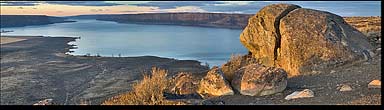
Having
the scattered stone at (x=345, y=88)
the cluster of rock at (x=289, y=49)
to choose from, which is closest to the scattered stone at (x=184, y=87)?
the cluster of rock at (x=289, y=49)

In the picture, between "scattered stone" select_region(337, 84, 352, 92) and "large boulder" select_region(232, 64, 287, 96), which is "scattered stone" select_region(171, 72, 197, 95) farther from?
"scattered stone" select_region(337, 84, 352, 92)

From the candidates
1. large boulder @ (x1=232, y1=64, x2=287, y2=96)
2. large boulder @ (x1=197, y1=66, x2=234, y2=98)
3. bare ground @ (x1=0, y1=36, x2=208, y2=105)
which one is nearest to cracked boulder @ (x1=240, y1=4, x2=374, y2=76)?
large boulder @ (x1=232, y1=64, x2=287, y2=96)

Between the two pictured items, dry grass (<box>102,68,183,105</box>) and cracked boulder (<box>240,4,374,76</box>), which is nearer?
dry grass (<box>102,68,183,105</box>)

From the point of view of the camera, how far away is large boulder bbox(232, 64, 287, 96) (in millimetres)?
10711

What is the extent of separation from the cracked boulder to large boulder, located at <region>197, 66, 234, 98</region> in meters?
2.96

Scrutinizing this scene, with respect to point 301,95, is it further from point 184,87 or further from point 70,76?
point 70,76

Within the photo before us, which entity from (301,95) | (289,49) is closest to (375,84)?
(301,95)

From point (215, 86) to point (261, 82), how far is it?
110cm

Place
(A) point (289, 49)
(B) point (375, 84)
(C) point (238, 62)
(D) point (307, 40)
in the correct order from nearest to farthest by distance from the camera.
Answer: (B) point (375, 84)
(D) point (307, 40)
(A) point (289, 49)
(C) point (238, 62)

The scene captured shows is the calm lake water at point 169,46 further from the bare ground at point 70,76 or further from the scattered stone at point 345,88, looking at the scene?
the scattered stone at point 345,88

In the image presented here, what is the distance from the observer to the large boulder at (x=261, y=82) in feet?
35.1

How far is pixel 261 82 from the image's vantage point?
35.3 ft

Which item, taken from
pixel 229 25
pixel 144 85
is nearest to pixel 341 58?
pixel 144 85

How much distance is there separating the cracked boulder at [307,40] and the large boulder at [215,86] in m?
2.96
